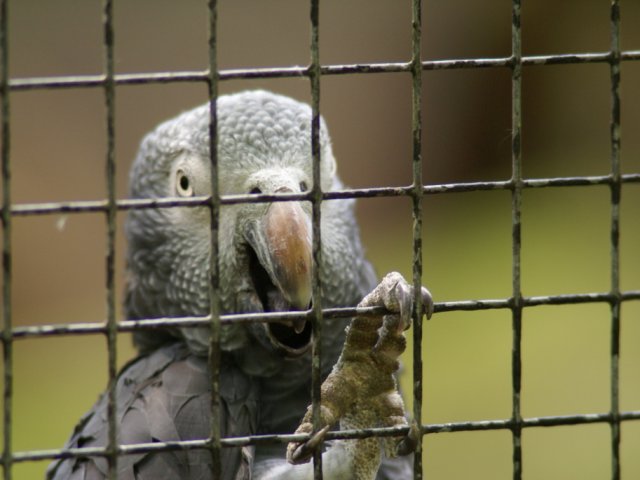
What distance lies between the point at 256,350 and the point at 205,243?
202 millimetres

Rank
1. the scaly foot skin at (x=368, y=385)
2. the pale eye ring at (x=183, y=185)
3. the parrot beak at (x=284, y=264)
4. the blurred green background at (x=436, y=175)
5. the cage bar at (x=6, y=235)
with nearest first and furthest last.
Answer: the cage bar at (x=6, y=235)
the scaly foot skin at (x=368, y=385)
the parrot beak at (x=284, y=264)
the pale eye ring at (x=183, y=185)
the blurred green background at (x=436, y=175)

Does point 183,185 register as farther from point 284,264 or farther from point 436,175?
point 436,175

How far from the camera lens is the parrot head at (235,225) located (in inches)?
46.6

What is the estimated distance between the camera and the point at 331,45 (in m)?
3.60

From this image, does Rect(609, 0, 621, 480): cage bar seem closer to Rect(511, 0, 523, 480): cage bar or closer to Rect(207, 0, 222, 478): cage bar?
Rect(511, 0, 523, 480): cage bar

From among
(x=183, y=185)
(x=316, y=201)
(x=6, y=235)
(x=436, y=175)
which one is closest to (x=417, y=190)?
(x=316, y=201)

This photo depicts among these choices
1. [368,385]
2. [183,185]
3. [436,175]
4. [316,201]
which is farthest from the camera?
[436,175]

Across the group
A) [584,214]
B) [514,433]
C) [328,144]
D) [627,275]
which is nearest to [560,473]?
[627,275]

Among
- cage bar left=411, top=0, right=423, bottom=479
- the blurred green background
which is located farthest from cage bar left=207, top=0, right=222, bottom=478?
the blurred green background

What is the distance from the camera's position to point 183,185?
1.45 m

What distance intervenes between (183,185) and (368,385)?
55cm

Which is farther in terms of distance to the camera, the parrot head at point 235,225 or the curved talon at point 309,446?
the parrot head at point 235,225

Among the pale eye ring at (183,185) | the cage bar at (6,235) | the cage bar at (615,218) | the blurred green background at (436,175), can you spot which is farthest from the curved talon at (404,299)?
the blurred green background at (436,175)

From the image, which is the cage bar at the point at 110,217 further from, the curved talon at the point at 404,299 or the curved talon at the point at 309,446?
the curved talon at the point at 404,299
